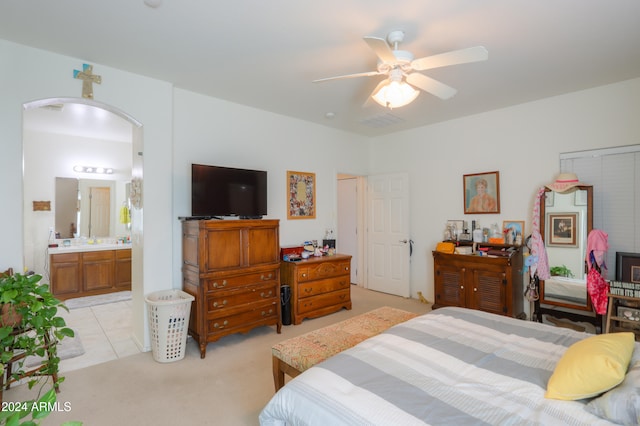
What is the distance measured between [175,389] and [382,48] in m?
2.91

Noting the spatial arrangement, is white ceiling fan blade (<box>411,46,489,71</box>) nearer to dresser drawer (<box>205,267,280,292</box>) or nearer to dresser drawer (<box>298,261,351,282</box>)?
dresser drawer (<box>205,267,280,292</box>)

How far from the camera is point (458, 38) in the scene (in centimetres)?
257

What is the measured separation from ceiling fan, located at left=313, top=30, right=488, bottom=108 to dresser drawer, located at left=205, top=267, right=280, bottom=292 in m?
2.10

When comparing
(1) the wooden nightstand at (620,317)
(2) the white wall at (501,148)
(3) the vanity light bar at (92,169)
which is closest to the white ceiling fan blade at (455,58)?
(2) the white wall at (501,148)

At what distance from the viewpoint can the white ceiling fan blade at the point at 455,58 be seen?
2.01 meters

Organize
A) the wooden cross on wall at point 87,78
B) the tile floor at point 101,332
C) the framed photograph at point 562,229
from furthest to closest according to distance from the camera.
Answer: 1. the framed photograph at point 562,229
2. the tile floor at point 101,332
3. the wooden cross on wall at point 87,78

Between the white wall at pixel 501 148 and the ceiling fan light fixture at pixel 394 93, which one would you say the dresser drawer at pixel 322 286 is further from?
→ the ceiling fan light fixture at pixel 394 93

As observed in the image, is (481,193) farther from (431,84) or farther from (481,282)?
(431,84)

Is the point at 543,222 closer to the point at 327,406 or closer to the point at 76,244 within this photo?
the point at 327,406

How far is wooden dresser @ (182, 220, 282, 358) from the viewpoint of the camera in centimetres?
322

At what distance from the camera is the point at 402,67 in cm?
234

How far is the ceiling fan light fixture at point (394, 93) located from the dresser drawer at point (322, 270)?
233 centimetres

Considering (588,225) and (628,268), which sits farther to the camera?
(588,225)

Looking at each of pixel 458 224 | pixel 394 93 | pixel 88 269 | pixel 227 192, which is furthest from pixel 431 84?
pixel 88 269
